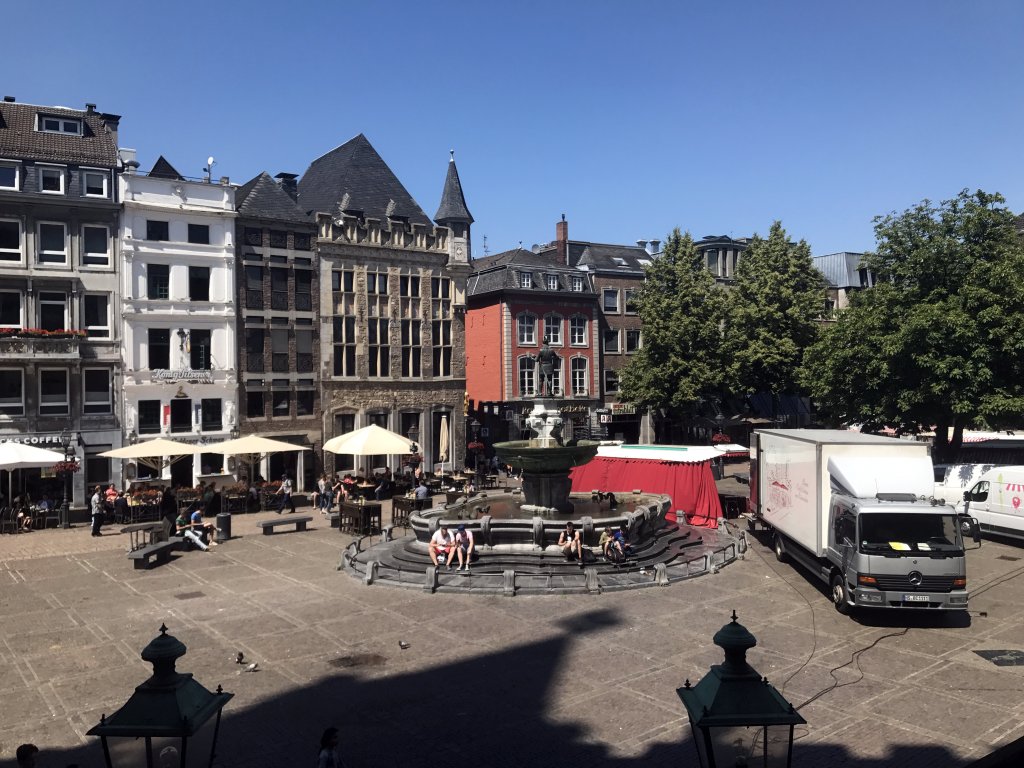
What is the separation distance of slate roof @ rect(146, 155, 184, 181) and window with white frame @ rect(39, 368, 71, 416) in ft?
31.1

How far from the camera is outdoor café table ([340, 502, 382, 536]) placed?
87.4 ft

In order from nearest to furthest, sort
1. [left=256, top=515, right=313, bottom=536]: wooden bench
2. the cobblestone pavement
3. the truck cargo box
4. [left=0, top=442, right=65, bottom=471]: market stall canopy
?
1. the cobblestone pavement
2. the truck cargo box
3. [left=256, top=515, right=313, bottom=536]: wooden bench
4. [left=0, top=442, right=65, bottom=471]: market stall canopy

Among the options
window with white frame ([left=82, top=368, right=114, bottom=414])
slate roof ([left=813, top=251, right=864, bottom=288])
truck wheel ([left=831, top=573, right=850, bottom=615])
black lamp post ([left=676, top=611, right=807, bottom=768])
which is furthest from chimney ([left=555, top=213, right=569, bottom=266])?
black lamp post ([left=676, top=611, right=807, bottom=768])

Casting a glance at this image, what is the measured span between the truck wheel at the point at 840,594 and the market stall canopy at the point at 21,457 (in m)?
24.9

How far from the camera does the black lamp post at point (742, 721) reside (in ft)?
15.9


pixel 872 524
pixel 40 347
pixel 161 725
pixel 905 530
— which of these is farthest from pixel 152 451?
pixel 161 725

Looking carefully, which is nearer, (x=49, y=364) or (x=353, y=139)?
(x=49, y=364)

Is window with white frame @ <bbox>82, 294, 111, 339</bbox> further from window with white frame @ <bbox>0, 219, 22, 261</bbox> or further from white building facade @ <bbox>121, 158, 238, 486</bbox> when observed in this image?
window with white frame @ <bbox>0, 219, 22, 261</bbox>

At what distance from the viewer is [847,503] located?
16.7 metres

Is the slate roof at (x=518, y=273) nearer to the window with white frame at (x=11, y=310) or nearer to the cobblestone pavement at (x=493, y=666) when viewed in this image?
the window with white frame at (x=11, y=310)

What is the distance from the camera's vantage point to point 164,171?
123 ft

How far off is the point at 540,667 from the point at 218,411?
2791cm

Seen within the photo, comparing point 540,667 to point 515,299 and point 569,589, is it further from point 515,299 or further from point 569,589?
point 515,299

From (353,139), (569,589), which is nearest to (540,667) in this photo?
(569,589)
